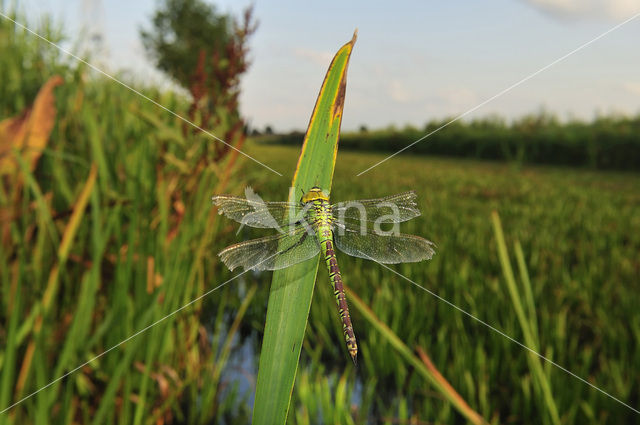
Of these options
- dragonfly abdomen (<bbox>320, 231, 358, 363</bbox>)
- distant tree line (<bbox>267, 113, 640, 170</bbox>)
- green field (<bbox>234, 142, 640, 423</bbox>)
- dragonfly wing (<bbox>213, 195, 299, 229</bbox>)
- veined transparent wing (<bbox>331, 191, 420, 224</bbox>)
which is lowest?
green field (<bbox>234, 142, 640, 423</bbox>)

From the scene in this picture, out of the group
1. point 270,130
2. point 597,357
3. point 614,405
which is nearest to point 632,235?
point 597,357

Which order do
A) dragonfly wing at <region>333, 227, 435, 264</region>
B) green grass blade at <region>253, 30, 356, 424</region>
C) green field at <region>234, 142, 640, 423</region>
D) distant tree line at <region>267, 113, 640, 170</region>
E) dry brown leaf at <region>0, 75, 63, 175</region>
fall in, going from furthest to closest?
distant tree line at <region>267, 113, 640, 170</region>
green field at <region>234, 142, 640, 423</region>
dry brown leaf at <region>0, 75, 63, 175</region>
dragonfly wing at <region>333, 227, 435, 264</region>
green grass blade at <region>253, 30, 356, 424</region>

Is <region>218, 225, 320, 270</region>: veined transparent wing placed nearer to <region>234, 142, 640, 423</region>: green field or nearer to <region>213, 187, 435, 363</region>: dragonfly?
<region>213, 187, 435, 363</region>: dragonfly

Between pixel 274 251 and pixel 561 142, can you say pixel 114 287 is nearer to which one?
pixel 274 251

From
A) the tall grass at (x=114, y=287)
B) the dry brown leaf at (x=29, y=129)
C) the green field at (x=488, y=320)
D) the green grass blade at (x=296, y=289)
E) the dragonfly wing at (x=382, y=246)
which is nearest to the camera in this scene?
the green grass blade at (x=296, y=289)

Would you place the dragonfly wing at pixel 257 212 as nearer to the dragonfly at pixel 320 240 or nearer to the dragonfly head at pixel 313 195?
the dragonfly at pixel 320 240

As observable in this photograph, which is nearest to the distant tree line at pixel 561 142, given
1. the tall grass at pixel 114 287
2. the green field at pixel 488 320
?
the green field at pixel 488 320

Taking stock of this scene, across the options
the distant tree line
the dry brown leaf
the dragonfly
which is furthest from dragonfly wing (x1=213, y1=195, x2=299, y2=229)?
the distant tree line

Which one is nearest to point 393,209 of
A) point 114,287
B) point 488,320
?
point 114,287
